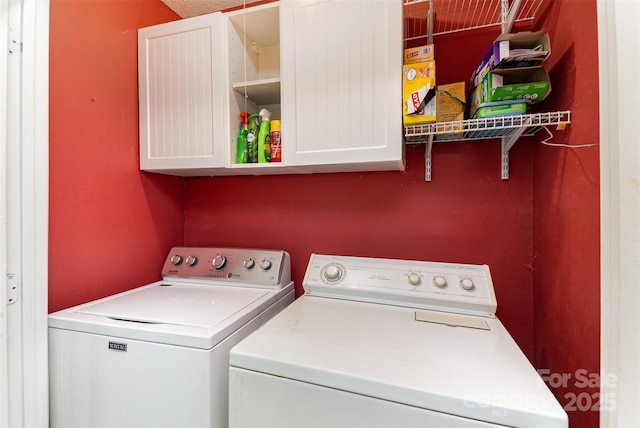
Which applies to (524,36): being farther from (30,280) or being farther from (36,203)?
(30,280)

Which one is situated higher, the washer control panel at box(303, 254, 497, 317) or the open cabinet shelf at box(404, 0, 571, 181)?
the open cabinet shelf at box(404, 0, 571, 181)

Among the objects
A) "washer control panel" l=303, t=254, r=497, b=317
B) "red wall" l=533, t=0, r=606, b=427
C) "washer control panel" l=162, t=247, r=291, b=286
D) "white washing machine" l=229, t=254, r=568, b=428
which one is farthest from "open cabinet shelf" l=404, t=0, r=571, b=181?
"washer control panel" l=162, t=247, r=291, b=286

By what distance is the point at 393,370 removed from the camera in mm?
757

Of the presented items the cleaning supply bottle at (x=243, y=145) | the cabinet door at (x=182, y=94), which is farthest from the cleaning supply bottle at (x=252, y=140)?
the cabinet door at (x=182, y=94)

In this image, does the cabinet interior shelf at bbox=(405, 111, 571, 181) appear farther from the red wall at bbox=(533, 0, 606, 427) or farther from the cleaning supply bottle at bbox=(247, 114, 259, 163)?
the cleaning supply bottle at bbox=(247, 114, 259, 163)

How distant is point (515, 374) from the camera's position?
744mm

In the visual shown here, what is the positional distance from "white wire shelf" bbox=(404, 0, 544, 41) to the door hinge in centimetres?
183

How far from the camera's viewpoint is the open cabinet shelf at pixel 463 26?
3.83 feet

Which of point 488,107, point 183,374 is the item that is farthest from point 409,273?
point 183,374

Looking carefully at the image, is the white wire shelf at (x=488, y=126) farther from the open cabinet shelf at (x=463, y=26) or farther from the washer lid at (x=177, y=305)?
the washer lid at (x=177, y=305)

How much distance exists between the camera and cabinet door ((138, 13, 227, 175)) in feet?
4.62

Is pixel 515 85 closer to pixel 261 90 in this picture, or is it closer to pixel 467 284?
pixel 467 284

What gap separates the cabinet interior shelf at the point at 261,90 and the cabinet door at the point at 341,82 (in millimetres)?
120

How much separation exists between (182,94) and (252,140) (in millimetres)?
426
